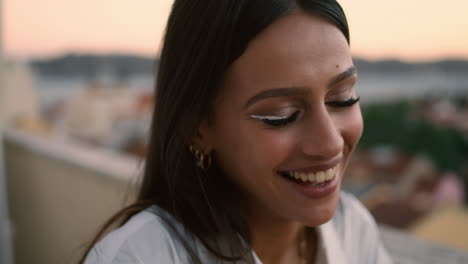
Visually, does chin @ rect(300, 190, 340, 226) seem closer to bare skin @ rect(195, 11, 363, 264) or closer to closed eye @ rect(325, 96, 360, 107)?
bare skin @ rect(195, 11, 363, 264)

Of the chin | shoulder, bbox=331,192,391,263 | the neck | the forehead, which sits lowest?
shoulder, bbox=331,192,391,263

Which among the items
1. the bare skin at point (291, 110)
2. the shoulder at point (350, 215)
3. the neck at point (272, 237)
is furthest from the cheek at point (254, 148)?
the shoulder at point (350, 215)

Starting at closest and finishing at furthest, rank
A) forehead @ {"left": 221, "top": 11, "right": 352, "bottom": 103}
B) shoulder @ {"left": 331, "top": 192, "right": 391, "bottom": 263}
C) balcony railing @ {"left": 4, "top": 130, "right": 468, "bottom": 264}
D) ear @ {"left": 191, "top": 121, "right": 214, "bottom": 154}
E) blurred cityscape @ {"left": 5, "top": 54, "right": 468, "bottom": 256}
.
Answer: forehead @ {"left": 221, "top": 11, "right": 352, "bottom": 103} < ear @ {"left": 191, "top": 121, "right": 214, "bottom": 154} < shoulder @ {"left": 331, "top": 192, "right": 391, "bottom": 263} < blurred cityscape @ {"left": 5, "top": 54, "right": 468, "bottom": 256} < balcony railing @ {"left": 4, "top": 130, "right": 468, "bottom": 264}

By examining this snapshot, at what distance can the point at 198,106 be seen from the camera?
0.76 metres

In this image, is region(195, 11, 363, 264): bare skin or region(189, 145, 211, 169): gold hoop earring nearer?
region(195, 11, 363, 264): bare skin

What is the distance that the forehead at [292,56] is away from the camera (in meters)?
0.68

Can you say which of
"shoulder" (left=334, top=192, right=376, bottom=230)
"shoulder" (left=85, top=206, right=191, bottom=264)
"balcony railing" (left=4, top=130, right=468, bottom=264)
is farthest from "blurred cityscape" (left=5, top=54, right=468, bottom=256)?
"shoulder" (left=85, top=206, right=191, bottom=264)

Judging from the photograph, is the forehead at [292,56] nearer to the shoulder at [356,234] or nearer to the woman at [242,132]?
the woman at [242,132]

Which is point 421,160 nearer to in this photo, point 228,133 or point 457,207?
point 457,207

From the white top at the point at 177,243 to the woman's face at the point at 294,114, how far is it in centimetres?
19

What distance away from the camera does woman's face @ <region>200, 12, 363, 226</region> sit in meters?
0.68

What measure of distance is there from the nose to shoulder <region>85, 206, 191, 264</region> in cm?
31

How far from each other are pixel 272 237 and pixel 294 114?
0.33 meters

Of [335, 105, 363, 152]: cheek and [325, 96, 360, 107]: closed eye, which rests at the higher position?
[325, 96, 360, 107]: closed eye
